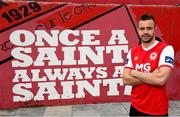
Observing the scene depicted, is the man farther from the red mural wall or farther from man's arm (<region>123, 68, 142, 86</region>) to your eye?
the red mural wall

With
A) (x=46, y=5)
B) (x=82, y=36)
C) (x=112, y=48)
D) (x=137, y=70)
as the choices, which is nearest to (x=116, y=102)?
(x=112, y=48)

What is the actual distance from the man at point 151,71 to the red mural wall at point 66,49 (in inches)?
143

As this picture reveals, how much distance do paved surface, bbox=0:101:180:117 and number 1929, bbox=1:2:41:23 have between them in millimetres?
1937

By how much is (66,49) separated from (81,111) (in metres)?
1.40

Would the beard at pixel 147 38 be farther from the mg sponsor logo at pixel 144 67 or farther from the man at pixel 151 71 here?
the mg sponsor logo at pixel 144 67

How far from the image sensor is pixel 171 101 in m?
7.12

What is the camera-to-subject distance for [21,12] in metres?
6.47

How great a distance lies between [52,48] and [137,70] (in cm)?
364

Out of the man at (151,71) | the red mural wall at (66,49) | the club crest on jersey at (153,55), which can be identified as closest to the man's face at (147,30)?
the man at (151,71)

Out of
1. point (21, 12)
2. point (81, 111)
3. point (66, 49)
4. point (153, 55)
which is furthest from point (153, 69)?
point (21, 12)

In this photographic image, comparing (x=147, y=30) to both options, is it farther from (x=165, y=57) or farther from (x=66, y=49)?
(x=66, y=49)

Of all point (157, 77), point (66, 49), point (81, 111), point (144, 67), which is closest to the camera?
point (157, 77)

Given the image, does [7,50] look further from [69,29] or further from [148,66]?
[148,66]

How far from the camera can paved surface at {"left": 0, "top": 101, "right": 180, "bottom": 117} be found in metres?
6.05
